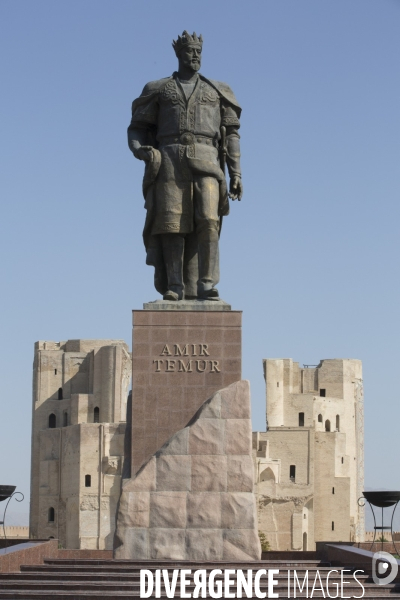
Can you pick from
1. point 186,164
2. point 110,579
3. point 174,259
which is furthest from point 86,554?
point 186,164

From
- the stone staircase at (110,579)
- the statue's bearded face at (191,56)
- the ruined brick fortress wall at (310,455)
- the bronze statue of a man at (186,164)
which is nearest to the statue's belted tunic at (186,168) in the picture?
the bronze statue of a man at (186,164)

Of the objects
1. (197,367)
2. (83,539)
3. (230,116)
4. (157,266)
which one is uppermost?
(230,116)

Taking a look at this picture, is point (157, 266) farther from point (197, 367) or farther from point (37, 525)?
point (37, 525)

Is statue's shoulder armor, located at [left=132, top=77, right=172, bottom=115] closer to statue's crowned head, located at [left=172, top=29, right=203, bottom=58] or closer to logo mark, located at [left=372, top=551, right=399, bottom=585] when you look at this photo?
statue's crowned head, located at [left=172, top=29, right=203, bottom=58]

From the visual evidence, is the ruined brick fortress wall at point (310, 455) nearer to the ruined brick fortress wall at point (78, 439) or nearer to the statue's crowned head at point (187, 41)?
the ruined brick fortress wall at point (78, 439)

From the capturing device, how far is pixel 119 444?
71750 mm

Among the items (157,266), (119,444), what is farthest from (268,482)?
(157,266)

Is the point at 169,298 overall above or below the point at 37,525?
above

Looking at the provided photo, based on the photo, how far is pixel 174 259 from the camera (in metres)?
13.0

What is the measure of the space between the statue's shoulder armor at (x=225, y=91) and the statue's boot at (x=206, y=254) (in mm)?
1235

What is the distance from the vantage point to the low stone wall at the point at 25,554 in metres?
10.9

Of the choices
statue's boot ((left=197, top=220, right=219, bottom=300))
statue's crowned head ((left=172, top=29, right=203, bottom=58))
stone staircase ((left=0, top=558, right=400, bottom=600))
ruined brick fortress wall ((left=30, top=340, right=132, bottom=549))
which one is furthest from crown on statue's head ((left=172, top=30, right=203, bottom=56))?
ruined brick fortress wall ((left=30, top=340, right=132, bottom=549))

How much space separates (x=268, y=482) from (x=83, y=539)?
10.3 meters

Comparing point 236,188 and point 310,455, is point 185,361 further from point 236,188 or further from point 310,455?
point 310,455
